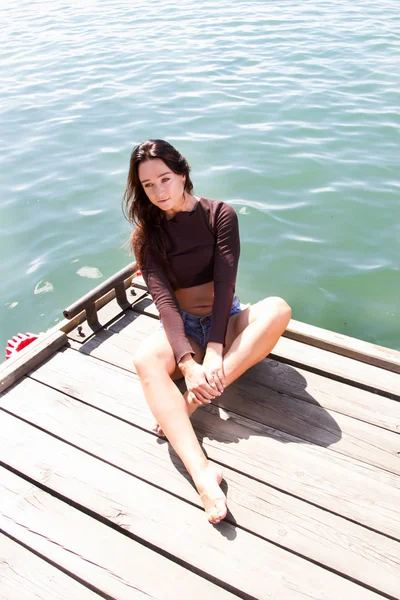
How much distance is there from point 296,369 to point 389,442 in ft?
2.34

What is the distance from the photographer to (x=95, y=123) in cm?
854

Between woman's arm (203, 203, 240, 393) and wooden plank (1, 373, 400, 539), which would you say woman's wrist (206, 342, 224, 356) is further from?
wooden plank (1, 373, 400, 539)

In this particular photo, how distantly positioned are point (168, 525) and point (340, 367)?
1437 millimetres

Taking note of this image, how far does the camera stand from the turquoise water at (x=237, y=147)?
5.21 metres

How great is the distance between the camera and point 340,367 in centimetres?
338

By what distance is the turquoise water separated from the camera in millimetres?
5211

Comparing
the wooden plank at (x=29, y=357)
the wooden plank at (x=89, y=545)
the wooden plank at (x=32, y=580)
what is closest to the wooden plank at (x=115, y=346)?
the wooden plank at (x=29, y=357)

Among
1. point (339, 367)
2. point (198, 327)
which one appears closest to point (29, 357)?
point (198, 327)

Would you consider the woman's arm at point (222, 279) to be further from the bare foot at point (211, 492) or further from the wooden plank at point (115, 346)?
the wooden plank at point (115, 346)

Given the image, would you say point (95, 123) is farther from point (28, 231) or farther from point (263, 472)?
point (263, 472)

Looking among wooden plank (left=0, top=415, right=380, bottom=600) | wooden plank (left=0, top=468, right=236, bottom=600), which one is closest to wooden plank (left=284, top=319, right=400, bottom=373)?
wooden plank (left=0, top=415, right=380, bottom=600)

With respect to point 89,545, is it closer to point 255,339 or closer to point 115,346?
point 255,339

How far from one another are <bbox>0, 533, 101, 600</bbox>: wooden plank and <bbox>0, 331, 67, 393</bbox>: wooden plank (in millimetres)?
1125

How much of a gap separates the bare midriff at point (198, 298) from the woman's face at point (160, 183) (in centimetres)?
51
